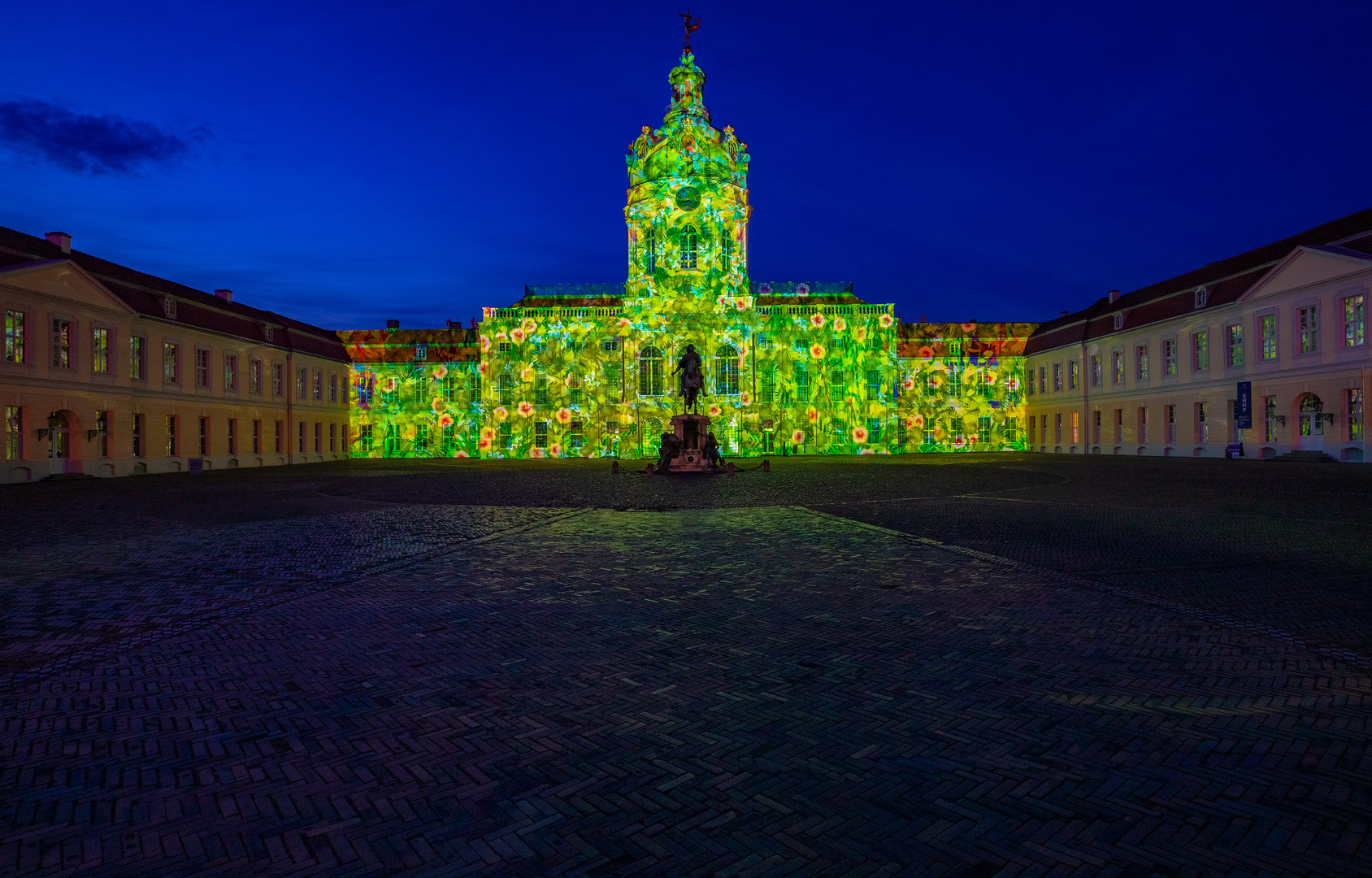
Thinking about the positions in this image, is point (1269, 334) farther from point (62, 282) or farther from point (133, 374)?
point (133, 374)

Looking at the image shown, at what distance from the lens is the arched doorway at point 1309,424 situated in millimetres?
33281

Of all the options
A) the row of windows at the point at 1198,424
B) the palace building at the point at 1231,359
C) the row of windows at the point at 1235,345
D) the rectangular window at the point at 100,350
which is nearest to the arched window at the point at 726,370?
the palace building at the point at 1231,359

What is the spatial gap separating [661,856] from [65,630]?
20.1 feet

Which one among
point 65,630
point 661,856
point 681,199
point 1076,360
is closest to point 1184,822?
point 661,856

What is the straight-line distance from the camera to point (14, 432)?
27.4 m

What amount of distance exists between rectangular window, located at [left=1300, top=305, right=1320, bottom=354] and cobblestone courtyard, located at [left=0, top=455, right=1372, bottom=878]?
30401mm

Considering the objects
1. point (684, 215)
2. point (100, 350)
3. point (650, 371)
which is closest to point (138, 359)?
point (100, 350)

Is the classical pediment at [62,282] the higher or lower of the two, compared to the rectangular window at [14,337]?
higher

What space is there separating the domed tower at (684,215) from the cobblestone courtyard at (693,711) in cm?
3852

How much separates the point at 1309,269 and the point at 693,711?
134 ft

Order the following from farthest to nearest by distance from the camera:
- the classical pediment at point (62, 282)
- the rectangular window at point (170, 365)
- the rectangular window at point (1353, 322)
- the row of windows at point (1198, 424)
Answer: the rectangular window at point (170, 365) < the row of windows at point (1198, 424) < the rectangular window at point (1353, 322) < the classical pediment at point (62, 282)

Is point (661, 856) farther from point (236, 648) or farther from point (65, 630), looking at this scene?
point (65, 630)

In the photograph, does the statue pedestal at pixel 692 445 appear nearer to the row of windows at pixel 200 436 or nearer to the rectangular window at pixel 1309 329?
the row of windows at pixel 200 436

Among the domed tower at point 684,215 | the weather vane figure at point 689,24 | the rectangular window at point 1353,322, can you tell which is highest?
the weather vane figure at point 689,24
